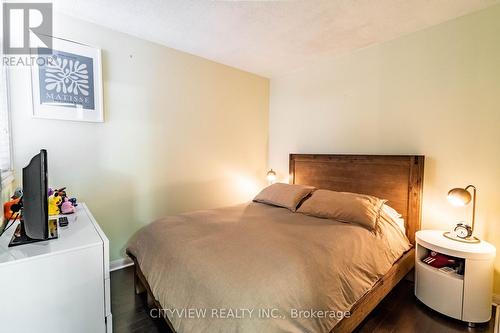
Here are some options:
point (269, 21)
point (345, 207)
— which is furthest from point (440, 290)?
point (269, 21)

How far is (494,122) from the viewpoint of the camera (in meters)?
1.83

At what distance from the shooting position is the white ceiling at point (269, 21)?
1856 mm

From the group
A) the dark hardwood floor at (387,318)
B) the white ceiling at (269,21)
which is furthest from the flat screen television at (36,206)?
the white ceiling at (269,21)

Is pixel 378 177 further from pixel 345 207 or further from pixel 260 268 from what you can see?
pixel 260 268

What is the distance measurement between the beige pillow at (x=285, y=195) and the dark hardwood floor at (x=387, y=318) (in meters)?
1.11

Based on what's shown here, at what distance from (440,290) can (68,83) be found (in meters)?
3.61

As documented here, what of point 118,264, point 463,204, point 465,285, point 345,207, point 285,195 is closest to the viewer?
point 465,285

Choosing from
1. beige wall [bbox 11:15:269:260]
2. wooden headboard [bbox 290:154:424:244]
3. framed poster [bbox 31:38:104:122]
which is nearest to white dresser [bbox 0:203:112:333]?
beige wall [bbox 11:15:269:260]

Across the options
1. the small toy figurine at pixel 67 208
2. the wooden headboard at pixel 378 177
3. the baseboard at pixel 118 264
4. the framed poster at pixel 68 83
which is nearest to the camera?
the small toy figurine at pixel 67 208

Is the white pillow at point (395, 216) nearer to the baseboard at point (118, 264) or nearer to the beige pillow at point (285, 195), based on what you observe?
the beige pillow at point (285, 195)

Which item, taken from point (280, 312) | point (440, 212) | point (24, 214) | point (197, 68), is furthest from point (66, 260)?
point (440, 212)

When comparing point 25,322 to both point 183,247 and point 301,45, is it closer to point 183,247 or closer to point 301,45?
point 183,247

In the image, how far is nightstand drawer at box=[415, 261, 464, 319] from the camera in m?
1.65

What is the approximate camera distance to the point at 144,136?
2.49 metres
